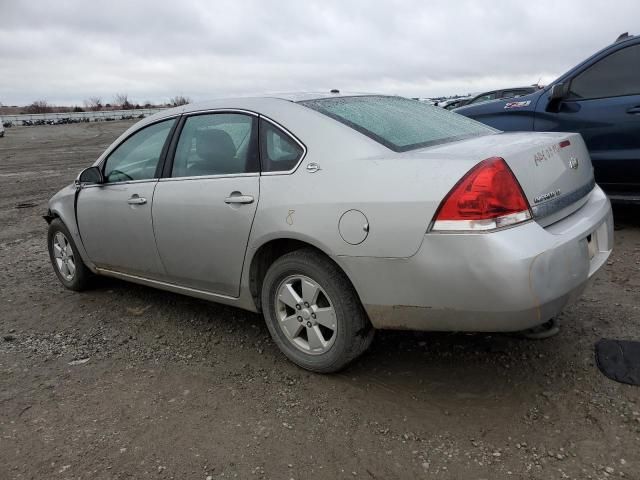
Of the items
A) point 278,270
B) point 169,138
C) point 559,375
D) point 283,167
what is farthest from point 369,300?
point 169,138

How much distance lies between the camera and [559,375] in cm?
293

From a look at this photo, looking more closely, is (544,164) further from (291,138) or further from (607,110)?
(607,110)

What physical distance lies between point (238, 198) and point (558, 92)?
3.77 m

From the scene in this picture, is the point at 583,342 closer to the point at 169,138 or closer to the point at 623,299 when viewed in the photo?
the point at 623,299

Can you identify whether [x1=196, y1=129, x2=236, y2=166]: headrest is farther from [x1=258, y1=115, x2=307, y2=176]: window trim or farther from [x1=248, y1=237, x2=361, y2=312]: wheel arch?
[x1=248, y1=237, x2=361, y2=312]: wheel arch

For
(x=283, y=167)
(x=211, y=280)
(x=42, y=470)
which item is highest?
(x=283, y=167)

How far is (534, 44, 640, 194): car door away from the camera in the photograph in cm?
512

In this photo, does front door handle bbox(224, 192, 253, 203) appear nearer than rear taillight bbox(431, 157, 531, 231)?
No

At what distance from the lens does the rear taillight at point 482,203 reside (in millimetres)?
2369

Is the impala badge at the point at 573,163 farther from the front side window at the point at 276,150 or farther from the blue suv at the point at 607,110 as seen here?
the blue suv at the point at 607,110

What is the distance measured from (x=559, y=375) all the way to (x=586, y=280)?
1.98 ft

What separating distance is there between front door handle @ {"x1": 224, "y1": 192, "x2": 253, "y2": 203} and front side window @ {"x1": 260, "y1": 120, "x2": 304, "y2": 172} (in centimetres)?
18

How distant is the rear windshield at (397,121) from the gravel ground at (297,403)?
48.9 inches

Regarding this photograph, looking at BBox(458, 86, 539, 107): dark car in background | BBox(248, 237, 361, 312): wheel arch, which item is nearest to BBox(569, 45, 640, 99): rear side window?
BBox(248, 237, 361, 312): wheel arch
